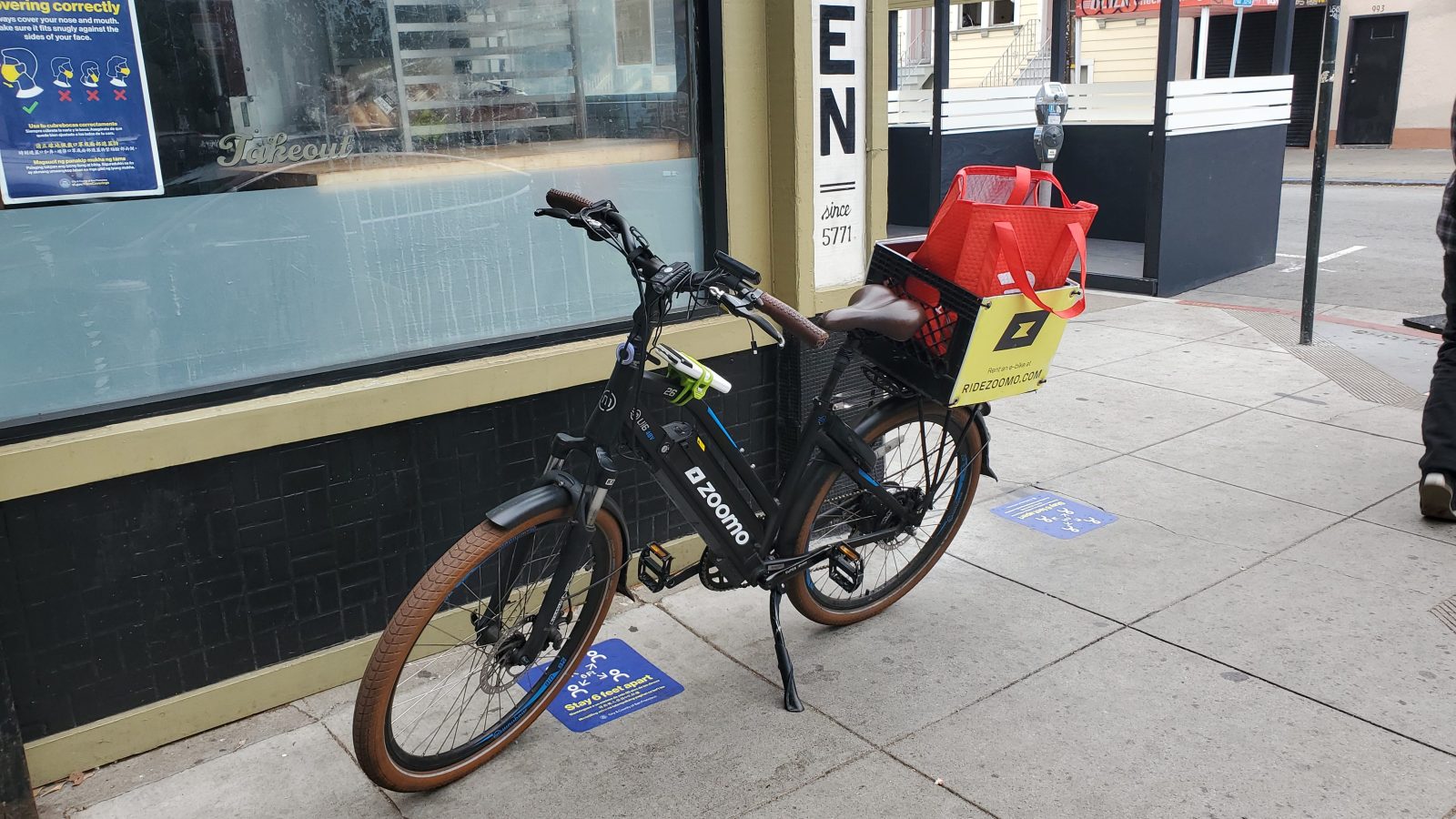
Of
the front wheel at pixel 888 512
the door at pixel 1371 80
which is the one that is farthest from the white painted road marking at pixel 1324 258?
the door at pixel 1371 80

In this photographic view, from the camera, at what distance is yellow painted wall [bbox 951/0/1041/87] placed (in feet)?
→ 82.4

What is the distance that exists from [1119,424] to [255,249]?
4.75 m

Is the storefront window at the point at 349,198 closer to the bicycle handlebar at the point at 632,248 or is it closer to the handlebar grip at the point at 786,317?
the bicycle handlebar at the point at 632,248

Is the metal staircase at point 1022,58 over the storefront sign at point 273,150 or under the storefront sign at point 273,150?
over

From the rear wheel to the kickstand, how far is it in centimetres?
58

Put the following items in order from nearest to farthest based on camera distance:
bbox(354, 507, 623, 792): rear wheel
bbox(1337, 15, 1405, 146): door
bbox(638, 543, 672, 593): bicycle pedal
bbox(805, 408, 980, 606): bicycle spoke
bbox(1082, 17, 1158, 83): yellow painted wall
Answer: bbox(354, 507, 623, 792): rear wheel < bbox(638, 543, 672, 593): bicycle pedal < bbox(805, 408, 980, 606): bicycle spoke < bbox(1082, 17, 1158, 83): yellow painted wall < bbox(1337, 15, 1405, 146): door

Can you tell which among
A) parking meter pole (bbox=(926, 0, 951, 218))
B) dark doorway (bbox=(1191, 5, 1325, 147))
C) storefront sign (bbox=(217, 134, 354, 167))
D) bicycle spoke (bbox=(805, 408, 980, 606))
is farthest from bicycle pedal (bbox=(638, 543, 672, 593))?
dark doorway (bbox=(1191, 5, 1325, 147))

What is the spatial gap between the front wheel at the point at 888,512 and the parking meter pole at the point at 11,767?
2277mm

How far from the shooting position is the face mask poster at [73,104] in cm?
299

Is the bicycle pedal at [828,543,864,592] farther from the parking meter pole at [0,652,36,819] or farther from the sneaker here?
the sneaker

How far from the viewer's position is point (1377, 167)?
20.1 m

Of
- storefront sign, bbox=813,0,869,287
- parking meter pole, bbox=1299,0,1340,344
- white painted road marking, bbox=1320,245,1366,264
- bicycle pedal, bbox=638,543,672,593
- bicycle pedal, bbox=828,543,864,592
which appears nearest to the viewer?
bicycle pedal, bbox=638,543,672,593

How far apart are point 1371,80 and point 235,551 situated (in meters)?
27.0

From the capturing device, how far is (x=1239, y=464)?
5.55 metres
